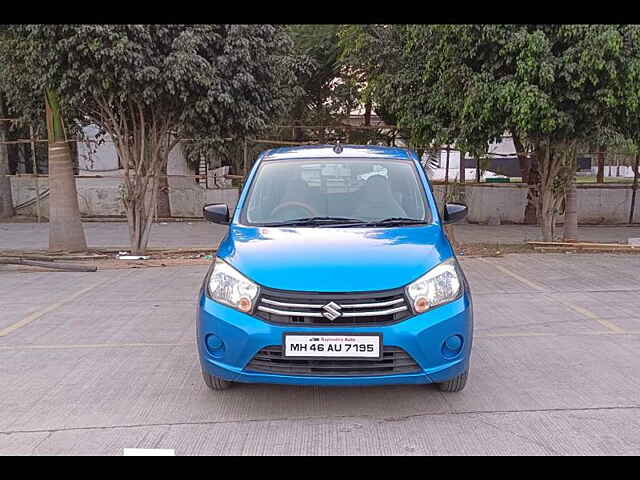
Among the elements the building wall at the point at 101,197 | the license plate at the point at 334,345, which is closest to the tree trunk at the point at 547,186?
the license plate at the point at 334,345

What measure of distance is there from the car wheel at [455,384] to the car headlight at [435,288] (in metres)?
0.62

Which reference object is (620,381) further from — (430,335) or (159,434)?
(159,434)

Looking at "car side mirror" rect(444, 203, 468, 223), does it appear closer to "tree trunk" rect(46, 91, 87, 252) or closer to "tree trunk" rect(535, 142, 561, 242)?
"tree trunk" rect(535, 142, 561, 242)

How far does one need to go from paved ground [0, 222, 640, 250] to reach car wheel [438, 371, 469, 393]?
993 centimetres

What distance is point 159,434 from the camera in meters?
3.78

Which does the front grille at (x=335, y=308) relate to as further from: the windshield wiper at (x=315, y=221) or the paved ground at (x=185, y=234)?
the paved ground at (x=185, y=234)

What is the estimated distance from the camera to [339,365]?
3.75 metres

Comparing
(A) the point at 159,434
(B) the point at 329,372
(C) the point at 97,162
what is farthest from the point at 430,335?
(C) the point at 97,162

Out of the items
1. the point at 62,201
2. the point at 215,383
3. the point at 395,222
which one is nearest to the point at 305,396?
the point at 215,383

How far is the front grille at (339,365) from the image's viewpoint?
12.3 feet

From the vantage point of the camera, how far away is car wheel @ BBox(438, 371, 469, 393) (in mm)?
4215

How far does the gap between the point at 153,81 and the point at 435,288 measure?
22.3ft

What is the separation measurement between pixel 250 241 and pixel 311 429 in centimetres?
130

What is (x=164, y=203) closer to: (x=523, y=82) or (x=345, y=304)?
(x=523, y=82)
